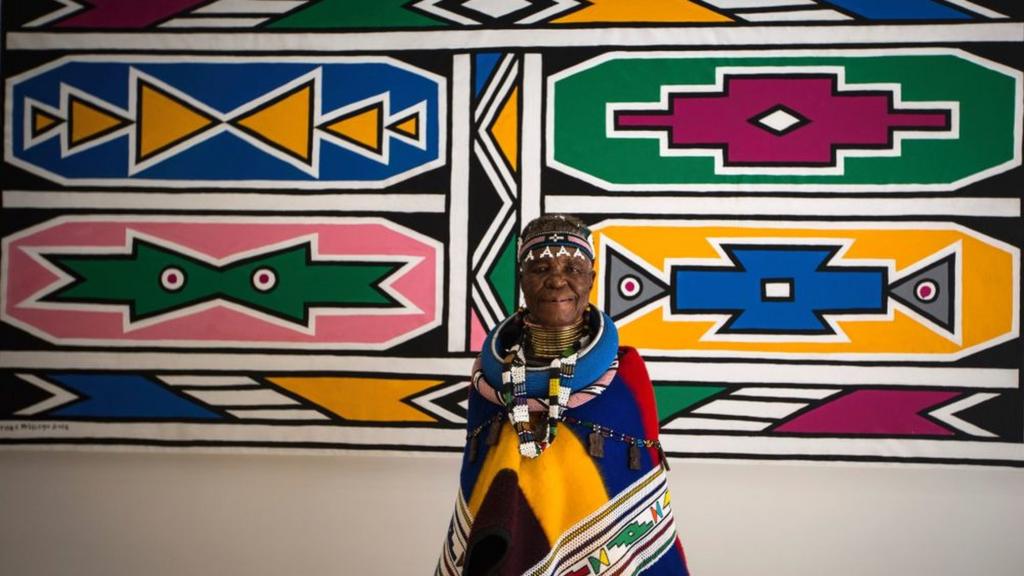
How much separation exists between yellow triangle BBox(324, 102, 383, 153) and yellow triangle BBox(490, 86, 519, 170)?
1.12ft

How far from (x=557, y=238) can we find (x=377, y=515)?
1.25 metres

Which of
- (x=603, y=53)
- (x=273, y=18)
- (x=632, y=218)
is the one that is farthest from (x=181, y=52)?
(x=632, y=218)

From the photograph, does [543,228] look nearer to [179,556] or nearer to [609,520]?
[609,520]

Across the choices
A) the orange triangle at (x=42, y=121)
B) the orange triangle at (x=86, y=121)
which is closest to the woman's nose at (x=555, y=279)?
the orange triangle at (x=86, y=121)

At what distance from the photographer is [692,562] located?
86.7 inches

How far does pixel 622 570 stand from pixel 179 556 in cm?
156

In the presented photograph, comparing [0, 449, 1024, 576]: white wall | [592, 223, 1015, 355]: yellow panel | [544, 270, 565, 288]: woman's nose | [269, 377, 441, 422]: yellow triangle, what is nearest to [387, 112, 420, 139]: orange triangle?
[269, 377, 441, 422]: yellow triangle

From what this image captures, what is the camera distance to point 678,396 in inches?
86.2

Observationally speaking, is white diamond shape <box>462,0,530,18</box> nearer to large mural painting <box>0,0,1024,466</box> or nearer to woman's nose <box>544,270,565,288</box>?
large mural painting <box>0,0,1024,466</box>

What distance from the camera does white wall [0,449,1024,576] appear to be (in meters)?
2.17

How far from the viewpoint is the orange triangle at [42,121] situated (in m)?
2.36

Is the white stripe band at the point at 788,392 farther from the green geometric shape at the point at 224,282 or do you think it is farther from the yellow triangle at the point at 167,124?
the yellow triangle at the point at 167,124
